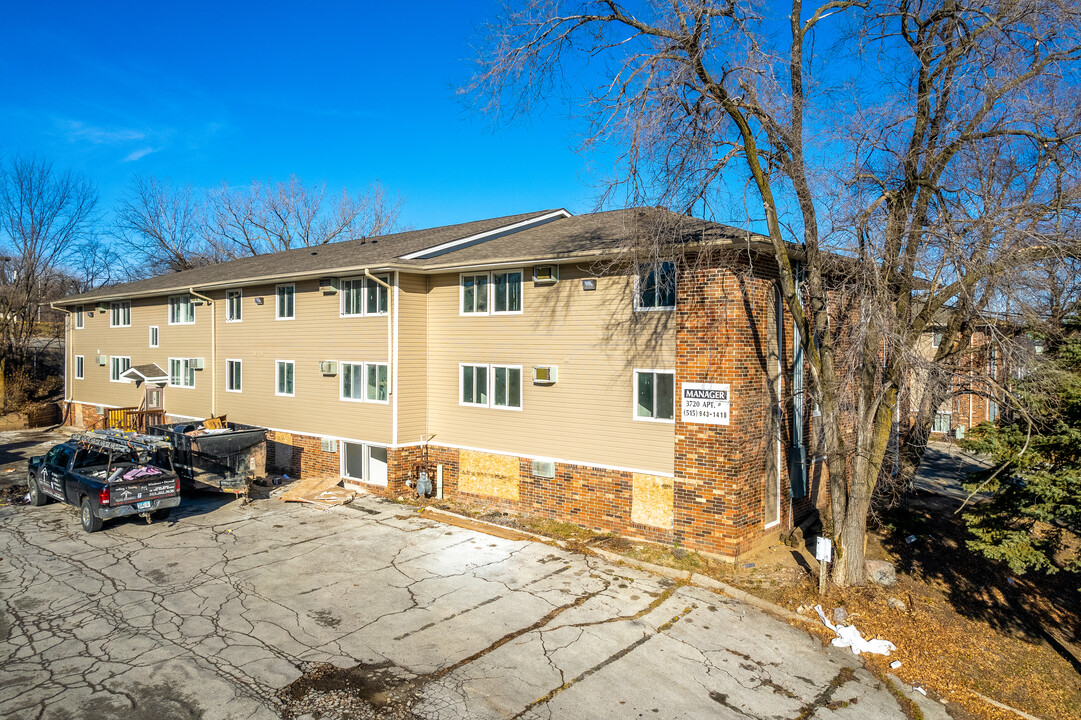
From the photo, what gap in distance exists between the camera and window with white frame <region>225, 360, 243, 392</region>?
20.4 m

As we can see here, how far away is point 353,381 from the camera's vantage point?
16844 mm

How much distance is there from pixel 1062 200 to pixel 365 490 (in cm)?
1548

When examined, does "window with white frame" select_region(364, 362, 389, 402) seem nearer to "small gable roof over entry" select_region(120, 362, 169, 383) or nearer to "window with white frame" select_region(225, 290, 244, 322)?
"window with white frame" select_region(225, 290, 244, 322)

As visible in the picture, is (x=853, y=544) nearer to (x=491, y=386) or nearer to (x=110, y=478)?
(x=491, y=386)

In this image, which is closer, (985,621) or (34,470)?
(985,621)

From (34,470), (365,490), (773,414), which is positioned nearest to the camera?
(773,414)

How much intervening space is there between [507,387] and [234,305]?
37.0ft

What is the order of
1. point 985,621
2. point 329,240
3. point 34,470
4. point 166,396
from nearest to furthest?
point 985,621
point 34,470
point 166,396
point 329,240

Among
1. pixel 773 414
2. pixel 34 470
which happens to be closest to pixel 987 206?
pixel 773 414

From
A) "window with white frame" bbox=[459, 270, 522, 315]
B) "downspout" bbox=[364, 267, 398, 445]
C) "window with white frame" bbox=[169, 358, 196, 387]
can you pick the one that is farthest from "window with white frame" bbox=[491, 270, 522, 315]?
"window with white frame" bbox=[169, 358, 196, 387]

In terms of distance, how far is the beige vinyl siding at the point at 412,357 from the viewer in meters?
15.9

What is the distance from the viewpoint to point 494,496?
15.2m

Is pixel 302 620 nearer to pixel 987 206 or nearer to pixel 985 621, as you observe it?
pixel 985 621

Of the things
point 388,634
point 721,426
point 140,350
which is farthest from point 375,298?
point 140,350
